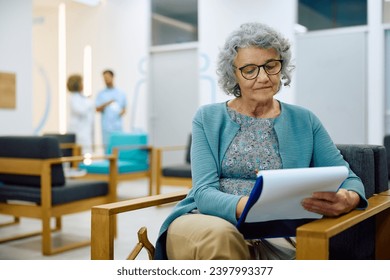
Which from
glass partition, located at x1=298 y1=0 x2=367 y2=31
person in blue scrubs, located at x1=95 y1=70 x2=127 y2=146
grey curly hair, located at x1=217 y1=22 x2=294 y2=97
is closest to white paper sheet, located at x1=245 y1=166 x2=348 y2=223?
grey curly hair, located at x1=217 y1=22 x2=294 y2=97

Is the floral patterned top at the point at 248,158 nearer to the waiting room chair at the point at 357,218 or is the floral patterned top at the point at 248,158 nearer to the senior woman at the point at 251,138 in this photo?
the senior woman at the point at 251,138

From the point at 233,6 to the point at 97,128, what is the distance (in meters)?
2.95

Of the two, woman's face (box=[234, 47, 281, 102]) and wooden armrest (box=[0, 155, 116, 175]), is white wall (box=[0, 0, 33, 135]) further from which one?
woman's face (box=[234, 47, 281, 102])

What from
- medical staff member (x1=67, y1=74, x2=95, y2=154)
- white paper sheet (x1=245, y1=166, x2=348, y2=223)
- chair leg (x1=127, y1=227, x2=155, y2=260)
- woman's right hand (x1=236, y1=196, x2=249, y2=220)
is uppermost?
medical staff member (x1=67, y1=74, x2=95, y2=154)

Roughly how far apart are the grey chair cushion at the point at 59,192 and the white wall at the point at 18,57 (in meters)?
2.01

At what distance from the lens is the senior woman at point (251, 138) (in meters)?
1.55

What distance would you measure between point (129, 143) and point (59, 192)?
2.08m

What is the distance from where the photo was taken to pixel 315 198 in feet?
4.34

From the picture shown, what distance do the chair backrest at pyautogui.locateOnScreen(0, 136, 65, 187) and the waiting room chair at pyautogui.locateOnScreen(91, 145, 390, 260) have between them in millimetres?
1690

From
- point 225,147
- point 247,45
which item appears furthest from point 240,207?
point 247,45

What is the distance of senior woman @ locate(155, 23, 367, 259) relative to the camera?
5.08 ft

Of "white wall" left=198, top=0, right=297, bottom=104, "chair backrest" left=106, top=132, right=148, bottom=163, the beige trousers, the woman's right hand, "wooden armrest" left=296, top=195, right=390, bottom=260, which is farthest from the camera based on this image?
"white wall" left=198, top=0, right=297, bottom=104

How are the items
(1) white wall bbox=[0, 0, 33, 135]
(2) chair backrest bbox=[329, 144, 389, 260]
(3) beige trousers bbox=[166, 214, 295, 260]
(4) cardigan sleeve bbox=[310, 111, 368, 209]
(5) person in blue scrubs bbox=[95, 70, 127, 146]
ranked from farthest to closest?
(5) person in blue scrubs bbox=[95, 70, 127, 146] < (1) white wall bbox=[0, 0, 33, 135] < (2) chair backrest bbox=[329, 144, 389, 260] < (4) cardigan sleeve bbox=[310, 111, 368, 209] < (3) beige trousers bbox=[166, 214, 295, 260]

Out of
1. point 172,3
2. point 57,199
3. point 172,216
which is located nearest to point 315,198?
point 172,216
